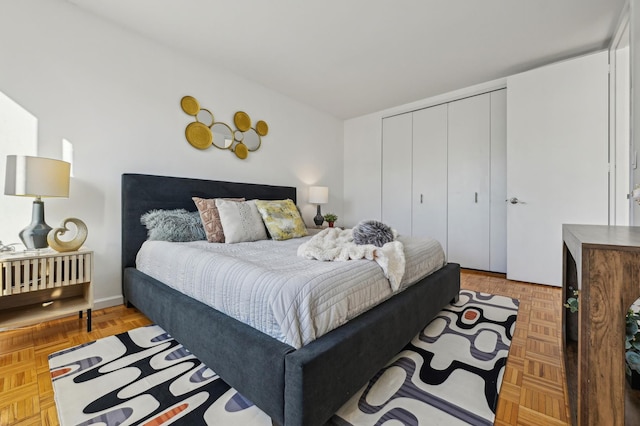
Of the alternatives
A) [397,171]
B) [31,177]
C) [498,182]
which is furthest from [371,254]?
[397,171]

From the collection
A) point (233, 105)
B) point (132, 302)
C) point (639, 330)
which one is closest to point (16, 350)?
point (132, 302)

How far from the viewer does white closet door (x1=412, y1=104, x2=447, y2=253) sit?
3977 mm

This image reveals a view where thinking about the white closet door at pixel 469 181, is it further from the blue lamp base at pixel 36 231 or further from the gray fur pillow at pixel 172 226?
the blue lamp base at pixel 36 231

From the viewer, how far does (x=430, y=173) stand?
161 inches

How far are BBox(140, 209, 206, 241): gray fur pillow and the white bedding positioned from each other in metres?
0.38

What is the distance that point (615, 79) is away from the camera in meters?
2.65

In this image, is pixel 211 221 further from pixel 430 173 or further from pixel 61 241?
pixel 430 173

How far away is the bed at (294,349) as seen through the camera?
98 centimetres

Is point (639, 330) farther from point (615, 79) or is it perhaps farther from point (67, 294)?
point (67, 294)

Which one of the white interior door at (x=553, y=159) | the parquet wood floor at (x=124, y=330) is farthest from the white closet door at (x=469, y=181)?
the parquet wood floor at (x=124, y=330)

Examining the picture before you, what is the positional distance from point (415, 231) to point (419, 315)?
2680 millimetres

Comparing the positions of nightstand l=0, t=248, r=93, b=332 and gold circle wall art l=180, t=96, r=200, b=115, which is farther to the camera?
gold circle wall art l=180, t=96, r=200, b=115

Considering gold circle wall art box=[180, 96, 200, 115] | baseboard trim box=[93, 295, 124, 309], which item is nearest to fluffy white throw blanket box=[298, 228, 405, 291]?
baseboard trim box=[93, 295, 124, 309]

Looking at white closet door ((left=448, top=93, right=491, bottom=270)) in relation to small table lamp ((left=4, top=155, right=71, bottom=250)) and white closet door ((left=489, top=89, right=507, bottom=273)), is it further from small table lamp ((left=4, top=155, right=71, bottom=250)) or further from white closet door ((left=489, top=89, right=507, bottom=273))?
small table lamp ((left=4, top=155, right=71, bottom=250))
